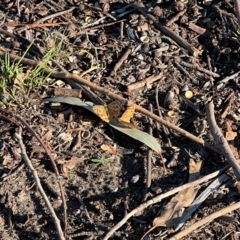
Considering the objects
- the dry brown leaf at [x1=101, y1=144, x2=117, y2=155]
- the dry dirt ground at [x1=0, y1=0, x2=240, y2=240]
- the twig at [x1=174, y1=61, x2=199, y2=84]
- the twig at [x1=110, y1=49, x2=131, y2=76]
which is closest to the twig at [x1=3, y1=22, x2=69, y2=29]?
the dry dirt ground at [x1=0, y1=0, x2=240, y2=240]

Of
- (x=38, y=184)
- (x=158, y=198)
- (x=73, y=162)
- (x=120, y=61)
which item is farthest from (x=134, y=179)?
(x=120, y=61)

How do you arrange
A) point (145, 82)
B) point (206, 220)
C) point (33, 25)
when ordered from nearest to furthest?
point (206, 220)
point (145, 82)
point (33, 25)

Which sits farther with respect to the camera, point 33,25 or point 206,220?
point 33,25

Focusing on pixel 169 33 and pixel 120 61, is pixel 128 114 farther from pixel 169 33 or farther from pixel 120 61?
pixel 169 33

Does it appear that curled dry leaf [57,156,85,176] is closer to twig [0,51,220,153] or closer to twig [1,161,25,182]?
twig [1,161,25,182]

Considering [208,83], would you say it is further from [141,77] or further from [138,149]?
[138,149]

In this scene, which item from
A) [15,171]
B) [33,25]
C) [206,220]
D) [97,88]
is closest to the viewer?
[206,220]

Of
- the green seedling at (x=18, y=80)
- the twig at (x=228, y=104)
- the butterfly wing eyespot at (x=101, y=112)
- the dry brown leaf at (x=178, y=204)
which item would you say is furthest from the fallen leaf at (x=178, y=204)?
the green seedling at (x=18, y=80)
